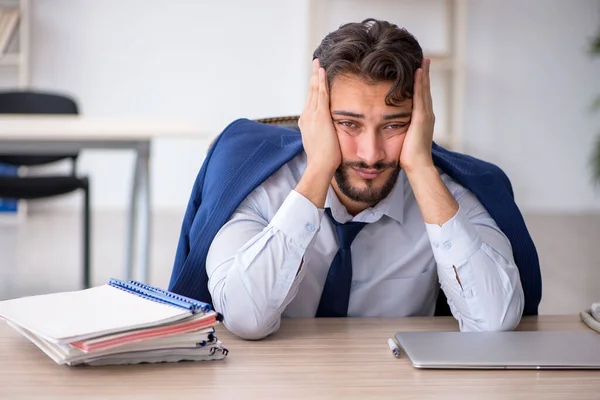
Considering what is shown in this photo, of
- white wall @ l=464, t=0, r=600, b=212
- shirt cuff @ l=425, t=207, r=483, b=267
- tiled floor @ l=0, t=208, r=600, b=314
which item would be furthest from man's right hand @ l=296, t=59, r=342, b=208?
white wall @ l=464, t=0, r=600, b=212

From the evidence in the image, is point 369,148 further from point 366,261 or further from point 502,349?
point 502,349

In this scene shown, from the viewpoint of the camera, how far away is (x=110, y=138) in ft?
9.64

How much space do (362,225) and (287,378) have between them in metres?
0.57

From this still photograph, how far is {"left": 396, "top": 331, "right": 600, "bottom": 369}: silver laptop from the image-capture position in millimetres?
1126

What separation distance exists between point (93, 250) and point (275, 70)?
176 centimetres

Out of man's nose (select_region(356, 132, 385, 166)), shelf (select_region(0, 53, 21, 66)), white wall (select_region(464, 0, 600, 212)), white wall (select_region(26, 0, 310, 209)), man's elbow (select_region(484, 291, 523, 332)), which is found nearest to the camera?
man's elbow (select_region(484, 291, 523, 332))

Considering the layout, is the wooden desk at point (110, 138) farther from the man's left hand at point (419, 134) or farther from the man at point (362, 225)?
the man's left hand at point (419, 134)

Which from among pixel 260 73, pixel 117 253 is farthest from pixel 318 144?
pixel 260 73

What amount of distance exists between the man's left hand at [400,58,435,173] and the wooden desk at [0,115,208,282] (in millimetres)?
1522

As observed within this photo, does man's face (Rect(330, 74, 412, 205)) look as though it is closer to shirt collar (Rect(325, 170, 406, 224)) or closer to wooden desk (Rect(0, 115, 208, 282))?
shirt collar (Rect(325, 170, 406, 224))

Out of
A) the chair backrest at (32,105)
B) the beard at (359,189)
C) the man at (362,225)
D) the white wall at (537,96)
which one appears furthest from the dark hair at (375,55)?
the white wall at (537,96)

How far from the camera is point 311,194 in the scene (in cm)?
143

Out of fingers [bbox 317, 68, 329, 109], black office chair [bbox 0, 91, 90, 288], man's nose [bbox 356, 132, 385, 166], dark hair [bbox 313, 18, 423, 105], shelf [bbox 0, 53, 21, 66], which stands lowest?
black office chair [bbox 0, 91, 90, 288]

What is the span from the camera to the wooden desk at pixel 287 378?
1.02m
